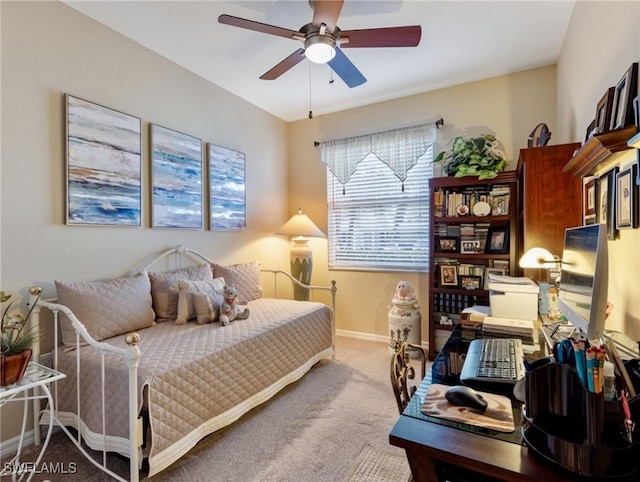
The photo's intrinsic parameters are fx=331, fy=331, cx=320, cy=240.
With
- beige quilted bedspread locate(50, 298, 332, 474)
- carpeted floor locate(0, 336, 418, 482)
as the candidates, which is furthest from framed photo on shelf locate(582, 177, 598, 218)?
beige quilted bedspread locate(50, 298, 332, 474)

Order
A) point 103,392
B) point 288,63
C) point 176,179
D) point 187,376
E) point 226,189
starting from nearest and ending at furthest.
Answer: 1. point 103,392
2. point 187,376
3. point 288,63
4. point 176,179
5. point 226,189

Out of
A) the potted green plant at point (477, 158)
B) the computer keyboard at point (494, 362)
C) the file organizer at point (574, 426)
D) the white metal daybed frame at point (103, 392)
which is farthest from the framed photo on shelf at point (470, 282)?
the file organizer at point (574, 426)

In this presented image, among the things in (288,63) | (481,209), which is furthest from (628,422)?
(481,209)

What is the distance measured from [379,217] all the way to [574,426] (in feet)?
10.3

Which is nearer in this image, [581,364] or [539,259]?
[581,364]

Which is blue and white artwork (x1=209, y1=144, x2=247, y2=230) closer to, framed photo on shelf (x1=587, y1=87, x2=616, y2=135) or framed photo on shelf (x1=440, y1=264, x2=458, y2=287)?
framed photo on shelf (x1=440, y1=264, x2=458, y2=287)

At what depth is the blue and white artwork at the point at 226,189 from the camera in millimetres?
3223

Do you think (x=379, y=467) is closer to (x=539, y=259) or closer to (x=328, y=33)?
(x=539, y=259)

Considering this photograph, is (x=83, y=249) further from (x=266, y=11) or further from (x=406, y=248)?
(x=406, y=248)

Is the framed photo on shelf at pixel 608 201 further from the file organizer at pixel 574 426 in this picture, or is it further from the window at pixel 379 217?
the window at pixel 379 217

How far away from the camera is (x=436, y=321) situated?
321 cm

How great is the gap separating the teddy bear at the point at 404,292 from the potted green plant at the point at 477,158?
1.16 m

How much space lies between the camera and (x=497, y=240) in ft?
9.86

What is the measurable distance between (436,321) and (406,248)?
82 cm
